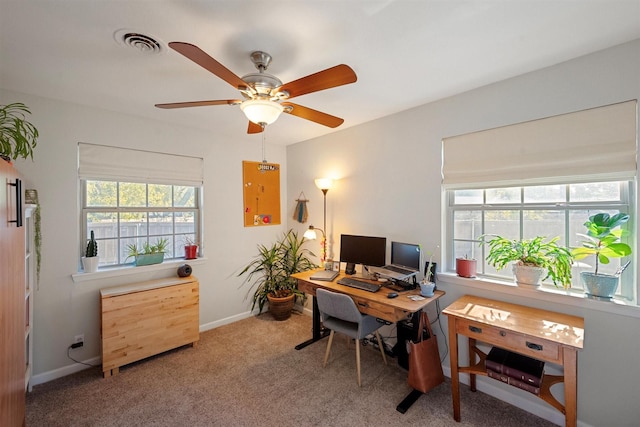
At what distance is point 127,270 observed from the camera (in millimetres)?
2779

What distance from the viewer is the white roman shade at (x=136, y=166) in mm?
2609

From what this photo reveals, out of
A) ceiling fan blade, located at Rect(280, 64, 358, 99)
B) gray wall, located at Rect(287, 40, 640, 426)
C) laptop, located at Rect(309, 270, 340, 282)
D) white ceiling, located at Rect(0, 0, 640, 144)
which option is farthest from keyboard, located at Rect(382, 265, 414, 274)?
ceiling fan blade, located at Rect(280, 64, 358, 99)

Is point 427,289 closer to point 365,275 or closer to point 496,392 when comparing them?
point 365,275

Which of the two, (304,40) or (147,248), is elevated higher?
(304,40)

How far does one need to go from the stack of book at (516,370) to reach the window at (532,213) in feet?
2.09

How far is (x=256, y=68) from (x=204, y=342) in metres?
2.84

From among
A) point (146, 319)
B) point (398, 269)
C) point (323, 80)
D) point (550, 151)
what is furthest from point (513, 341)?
point (146, 319)

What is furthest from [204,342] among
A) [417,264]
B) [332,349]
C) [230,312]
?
[417,264]

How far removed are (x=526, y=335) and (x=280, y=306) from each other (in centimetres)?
265

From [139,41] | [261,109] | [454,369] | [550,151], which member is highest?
[139,41]

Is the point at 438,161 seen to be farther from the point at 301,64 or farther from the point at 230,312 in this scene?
the point at 230,312

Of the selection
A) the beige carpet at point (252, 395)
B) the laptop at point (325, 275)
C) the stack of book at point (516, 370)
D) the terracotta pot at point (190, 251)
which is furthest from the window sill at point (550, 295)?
the terracotta pot at point (190, 251)

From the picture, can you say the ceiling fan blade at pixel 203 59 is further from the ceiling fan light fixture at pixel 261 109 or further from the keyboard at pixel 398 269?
the keyboard at pixel 398 269

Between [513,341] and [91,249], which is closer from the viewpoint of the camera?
[513,341]
